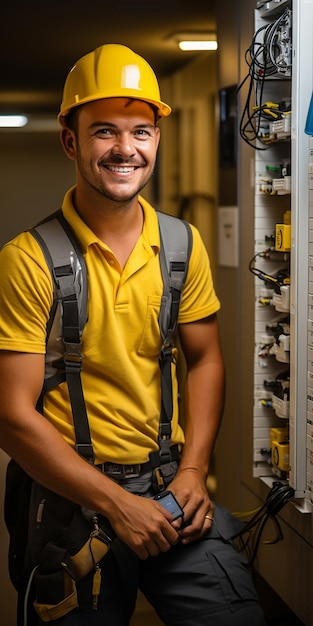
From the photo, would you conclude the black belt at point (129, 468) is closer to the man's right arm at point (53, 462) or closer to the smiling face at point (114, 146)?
the man's right arm at point (53, 462)

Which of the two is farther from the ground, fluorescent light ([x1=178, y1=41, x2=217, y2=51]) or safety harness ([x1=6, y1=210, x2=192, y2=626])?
fluorescent light ([x1=178, y1=41, x2=217, y2=51])

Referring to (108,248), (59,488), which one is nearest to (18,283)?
(108,248)

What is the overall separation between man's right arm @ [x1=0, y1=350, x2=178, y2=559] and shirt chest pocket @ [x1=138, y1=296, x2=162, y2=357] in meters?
Answer: 0.28

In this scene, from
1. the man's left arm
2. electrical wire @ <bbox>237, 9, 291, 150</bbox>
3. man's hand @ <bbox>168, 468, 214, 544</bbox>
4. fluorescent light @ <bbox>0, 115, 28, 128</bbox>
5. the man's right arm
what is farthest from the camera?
fluorescent light @ <bbox>0, 115, 28, 128</bbox>

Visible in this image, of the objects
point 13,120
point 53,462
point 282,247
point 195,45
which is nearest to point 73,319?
point 53,462

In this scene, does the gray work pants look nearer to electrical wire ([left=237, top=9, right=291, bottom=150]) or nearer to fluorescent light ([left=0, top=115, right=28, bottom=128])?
electrical wire ([left=237, top=9, right=291, bottom=150])

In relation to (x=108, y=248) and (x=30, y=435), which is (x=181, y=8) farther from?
(x=30, y=435)

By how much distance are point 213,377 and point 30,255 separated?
0.64 meters

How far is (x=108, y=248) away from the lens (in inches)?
89.3

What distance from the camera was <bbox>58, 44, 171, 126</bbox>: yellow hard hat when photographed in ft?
7.25

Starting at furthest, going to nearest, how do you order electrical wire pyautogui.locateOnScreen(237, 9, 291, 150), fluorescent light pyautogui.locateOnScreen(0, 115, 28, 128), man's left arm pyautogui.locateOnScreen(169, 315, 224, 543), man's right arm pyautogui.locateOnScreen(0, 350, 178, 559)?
1. fluorescent light pyautogui.locateOnScreen(0, 115, 28, 128)
2. electrical wire pyautogui.locateOnScreen(237, 9, 291, 150)
3. man's left arm pyautogui.locateOnScreen(169, 315, 224, 543)
4. man's right arm pyautogui.locateOnScreen(0, 350, 178, 559)

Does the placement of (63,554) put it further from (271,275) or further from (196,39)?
(196,39)

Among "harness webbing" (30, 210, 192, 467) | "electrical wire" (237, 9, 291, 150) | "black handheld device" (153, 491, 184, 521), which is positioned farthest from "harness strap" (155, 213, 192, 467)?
"electrical wire" (237, 9, 291, 150)

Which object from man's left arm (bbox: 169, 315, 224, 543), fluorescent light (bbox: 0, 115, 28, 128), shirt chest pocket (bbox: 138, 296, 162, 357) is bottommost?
man's left arm (bbox: 169, 315, 224, 543)
